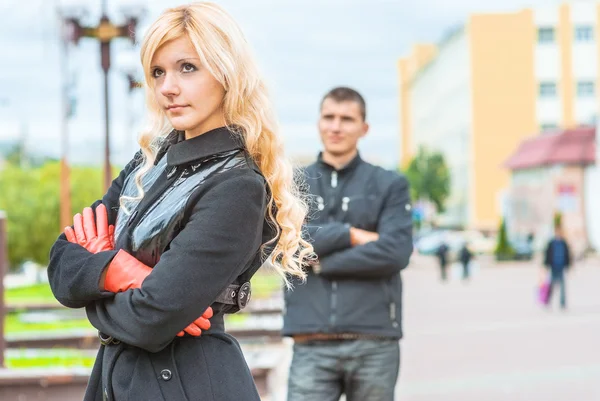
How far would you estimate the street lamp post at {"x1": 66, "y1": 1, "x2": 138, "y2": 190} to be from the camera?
14781mm

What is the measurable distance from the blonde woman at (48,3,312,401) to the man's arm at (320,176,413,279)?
6.80ft

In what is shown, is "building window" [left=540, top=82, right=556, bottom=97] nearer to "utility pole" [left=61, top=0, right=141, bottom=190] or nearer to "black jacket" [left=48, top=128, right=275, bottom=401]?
"utility pole" [left=61, top=0, right=141, bottom=190]

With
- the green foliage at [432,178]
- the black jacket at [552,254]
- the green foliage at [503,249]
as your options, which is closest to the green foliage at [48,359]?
the black jacket at [552,254]

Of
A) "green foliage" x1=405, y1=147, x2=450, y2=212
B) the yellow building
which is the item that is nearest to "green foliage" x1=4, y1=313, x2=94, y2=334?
the yellow building

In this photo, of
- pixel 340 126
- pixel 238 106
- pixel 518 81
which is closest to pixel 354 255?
pixel 340 126

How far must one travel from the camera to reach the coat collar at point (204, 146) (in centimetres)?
279

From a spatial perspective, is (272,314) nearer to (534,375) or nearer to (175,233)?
(534,375)

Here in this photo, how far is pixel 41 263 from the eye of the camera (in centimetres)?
3117

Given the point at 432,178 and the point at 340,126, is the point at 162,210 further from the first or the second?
the point at 432,178

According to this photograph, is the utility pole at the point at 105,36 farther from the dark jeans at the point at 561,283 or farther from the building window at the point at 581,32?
the building window at the point at 581,32

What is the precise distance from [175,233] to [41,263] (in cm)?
2937

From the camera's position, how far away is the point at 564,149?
63.0 m

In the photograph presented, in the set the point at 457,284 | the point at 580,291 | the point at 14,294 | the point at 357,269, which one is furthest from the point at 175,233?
the point at 457,284

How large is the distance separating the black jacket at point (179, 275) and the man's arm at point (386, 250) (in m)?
2.18
